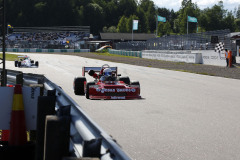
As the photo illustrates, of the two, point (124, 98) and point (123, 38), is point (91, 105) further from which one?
point (123, 38)

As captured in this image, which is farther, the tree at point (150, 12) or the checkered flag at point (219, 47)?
the tree at point (150, 12)

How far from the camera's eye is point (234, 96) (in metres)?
11.9

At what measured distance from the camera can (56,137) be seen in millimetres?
3408

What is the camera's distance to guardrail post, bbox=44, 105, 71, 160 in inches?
133

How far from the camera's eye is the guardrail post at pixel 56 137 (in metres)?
3.38

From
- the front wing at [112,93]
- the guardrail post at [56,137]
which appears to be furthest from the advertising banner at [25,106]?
the front wing at [112,93]

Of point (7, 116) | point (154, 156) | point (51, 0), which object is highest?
point (51, 0)

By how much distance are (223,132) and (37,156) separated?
11.2 ft

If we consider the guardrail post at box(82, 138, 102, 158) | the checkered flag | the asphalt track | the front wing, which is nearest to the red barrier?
the asphalt track

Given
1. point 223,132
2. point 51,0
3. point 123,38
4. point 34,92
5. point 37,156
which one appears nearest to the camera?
point 37,156

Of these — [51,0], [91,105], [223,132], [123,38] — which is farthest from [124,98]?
[51,0]

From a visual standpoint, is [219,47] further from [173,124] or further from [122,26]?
[122,26]

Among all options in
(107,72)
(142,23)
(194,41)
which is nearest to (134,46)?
(194,41)

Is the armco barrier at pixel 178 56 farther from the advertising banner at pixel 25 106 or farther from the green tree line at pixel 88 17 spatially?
the green tree line at pixel 88 17
